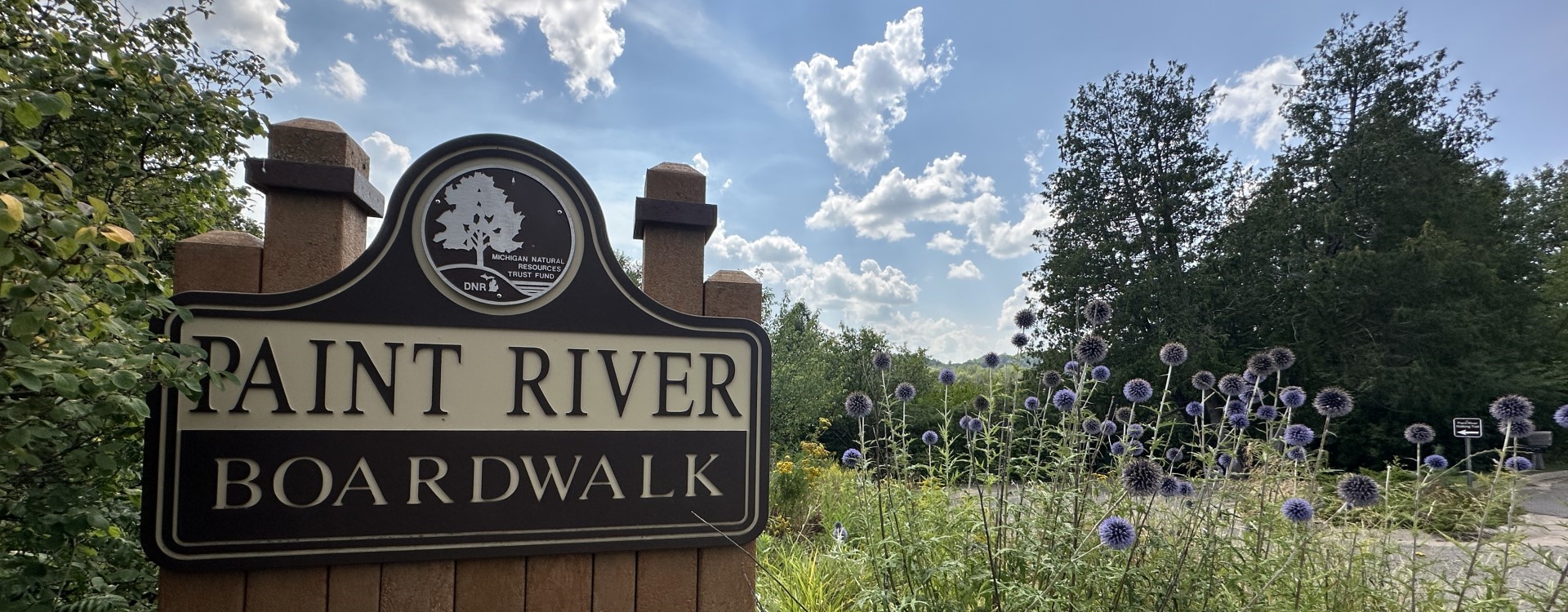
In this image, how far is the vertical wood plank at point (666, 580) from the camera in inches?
83.8

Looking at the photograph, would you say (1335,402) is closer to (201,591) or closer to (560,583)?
(560,583)

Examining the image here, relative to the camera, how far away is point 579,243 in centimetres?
211

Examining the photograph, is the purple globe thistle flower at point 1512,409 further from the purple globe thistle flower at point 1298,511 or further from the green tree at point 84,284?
the green tree at point 84,284

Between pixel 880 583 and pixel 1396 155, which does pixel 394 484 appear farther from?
pixel 1396 155

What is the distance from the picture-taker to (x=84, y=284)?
183 cm

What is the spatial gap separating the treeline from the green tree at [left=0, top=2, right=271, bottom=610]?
14074 mm

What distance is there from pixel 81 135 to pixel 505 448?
2287mm

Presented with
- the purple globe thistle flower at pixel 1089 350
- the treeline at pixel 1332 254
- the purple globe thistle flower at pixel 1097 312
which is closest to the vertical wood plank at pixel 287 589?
the purple globe thistle flower at pixel 1089 350

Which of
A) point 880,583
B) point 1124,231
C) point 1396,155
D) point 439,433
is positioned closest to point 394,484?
point 439,433

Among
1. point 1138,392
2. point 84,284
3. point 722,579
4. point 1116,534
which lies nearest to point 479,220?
point 84,284

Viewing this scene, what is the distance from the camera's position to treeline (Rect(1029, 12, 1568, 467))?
1459cm

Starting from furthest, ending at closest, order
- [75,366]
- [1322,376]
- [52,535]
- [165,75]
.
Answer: [1322,376]
[165,75]
[52,535]
[75,366]

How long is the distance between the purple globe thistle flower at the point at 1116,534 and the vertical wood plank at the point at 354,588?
2.19 metres

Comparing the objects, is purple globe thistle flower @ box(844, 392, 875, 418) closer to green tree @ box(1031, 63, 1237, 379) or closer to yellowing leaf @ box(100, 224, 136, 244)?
yellowing leaf @ box(100, 224, 136, 244)
